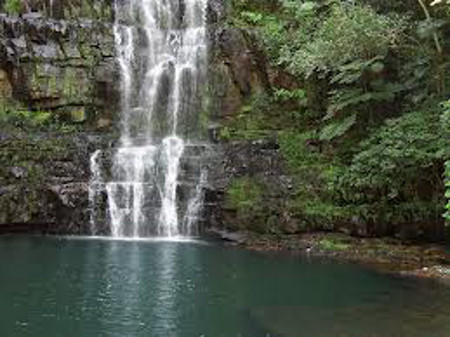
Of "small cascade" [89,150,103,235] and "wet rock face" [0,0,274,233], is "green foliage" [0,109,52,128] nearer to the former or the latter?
"wet rock face" [0,0,274,233]

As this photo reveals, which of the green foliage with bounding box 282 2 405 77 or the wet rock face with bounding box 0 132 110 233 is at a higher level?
the green foliage with bounding box 282 2 405 77

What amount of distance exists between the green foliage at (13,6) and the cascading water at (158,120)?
4.50 meters

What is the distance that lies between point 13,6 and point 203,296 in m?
20.0

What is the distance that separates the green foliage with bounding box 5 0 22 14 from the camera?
28.9 m

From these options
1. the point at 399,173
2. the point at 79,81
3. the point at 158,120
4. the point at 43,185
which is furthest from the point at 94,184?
the point at 399,173

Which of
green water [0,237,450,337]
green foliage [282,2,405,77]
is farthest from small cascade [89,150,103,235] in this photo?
green foliage [282,2,405,77]

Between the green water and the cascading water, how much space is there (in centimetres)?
377

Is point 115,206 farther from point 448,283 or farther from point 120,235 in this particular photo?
point 448,283

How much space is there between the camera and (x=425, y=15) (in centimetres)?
2250

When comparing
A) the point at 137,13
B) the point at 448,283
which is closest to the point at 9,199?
the point at 137,13

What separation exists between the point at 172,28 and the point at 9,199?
12290 mm

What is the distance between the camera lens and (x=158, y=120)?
2911 centimetres

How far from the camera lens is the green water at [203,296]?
12.1 meters

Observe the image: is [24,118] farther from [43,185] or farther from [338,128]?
[338,128]
